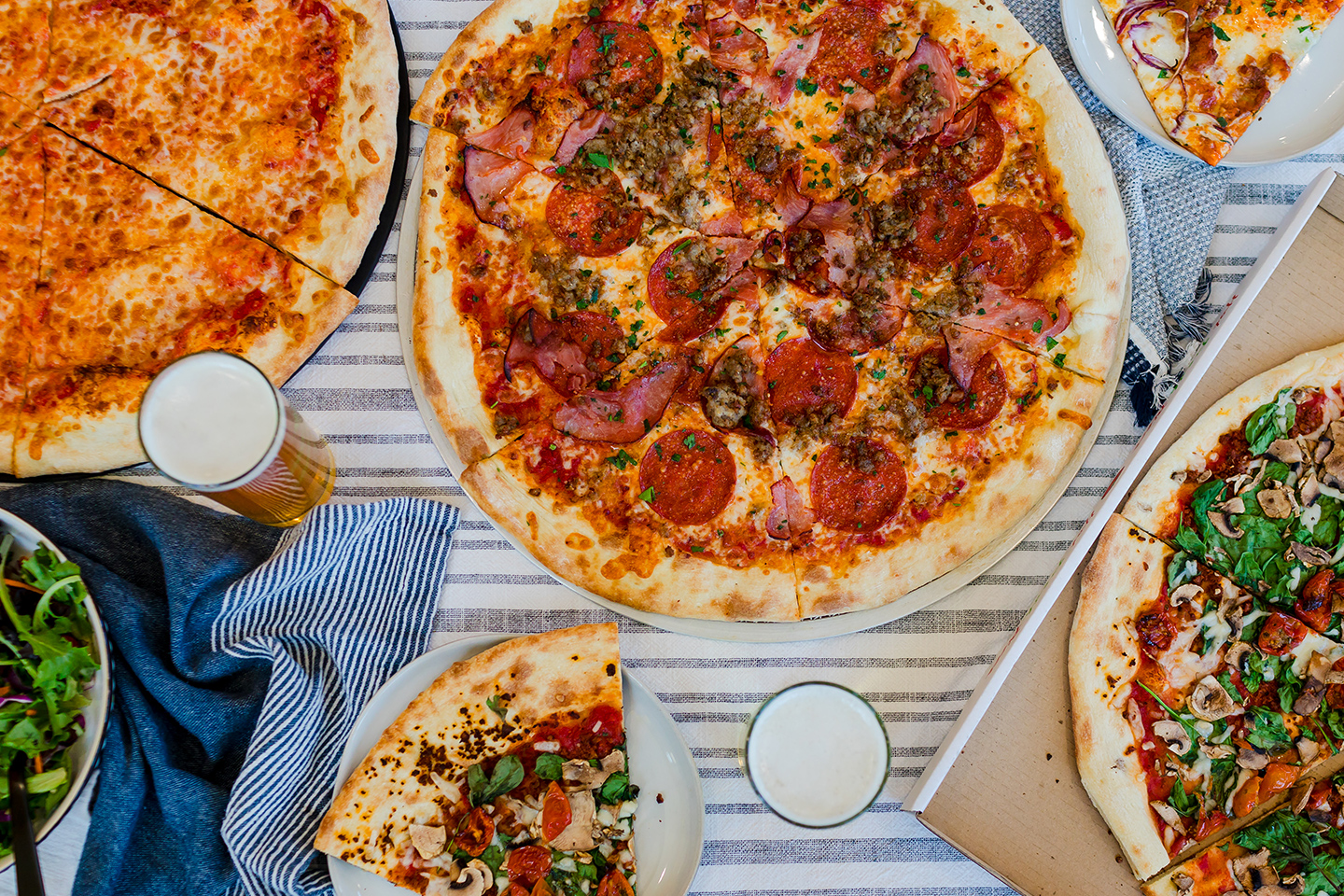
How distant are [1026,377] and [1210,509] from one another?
788 mm

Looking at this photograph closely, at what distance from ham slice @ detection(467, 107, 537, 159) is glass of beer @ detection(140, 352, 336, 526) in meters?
1.10

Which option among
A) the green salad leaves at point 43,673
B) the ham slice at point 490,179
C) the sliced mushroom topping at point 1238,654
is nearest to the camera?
the green salad leaves at point 43,673

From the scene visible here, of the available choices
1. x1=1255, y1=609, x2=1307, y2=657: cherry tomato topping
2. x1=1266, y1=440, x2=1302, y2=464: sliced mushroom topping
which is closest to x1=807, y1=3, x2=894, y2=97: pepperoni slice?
x1=1266, y1=440, x2=1302, y2=464: sliced mushroom topping

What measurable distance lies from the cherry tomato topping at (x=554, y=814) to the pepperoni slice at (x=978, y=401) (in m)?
1.80

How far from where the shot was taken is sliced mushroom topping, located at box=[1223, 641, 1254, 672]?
3.05m

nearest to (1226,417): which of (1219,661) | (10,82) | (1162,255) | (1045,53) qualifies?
(1162,255)

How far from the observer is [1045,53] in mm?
3096

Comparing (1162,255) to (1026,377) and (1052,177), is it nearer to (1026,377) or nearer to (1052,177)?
(1052,177)

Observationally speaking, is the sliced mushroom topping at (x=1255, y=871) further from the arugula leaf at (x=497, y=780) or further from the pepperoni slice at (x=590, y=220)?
the pepperoni slice at (x=590, y=220)

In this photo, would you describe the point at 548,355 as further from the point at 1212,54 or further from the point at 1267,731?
the point at 1267,731

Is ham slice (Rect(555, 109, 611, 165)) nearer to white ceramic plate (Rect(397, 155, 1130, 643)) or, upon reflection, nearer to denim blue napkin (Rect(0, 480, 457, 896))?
white ceramic plate (Rect(397, 155, 1130, 643))

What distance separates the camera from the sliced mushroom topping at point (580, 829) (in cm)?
272

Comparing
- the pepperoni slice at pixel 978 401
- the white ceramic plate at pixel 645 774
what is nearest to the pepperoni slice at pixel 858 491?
the pepperoni slice at pixel 978 401

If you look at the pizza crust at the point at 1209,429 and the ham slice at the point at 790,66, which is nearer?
the pizza crust at the point at 1209,429
